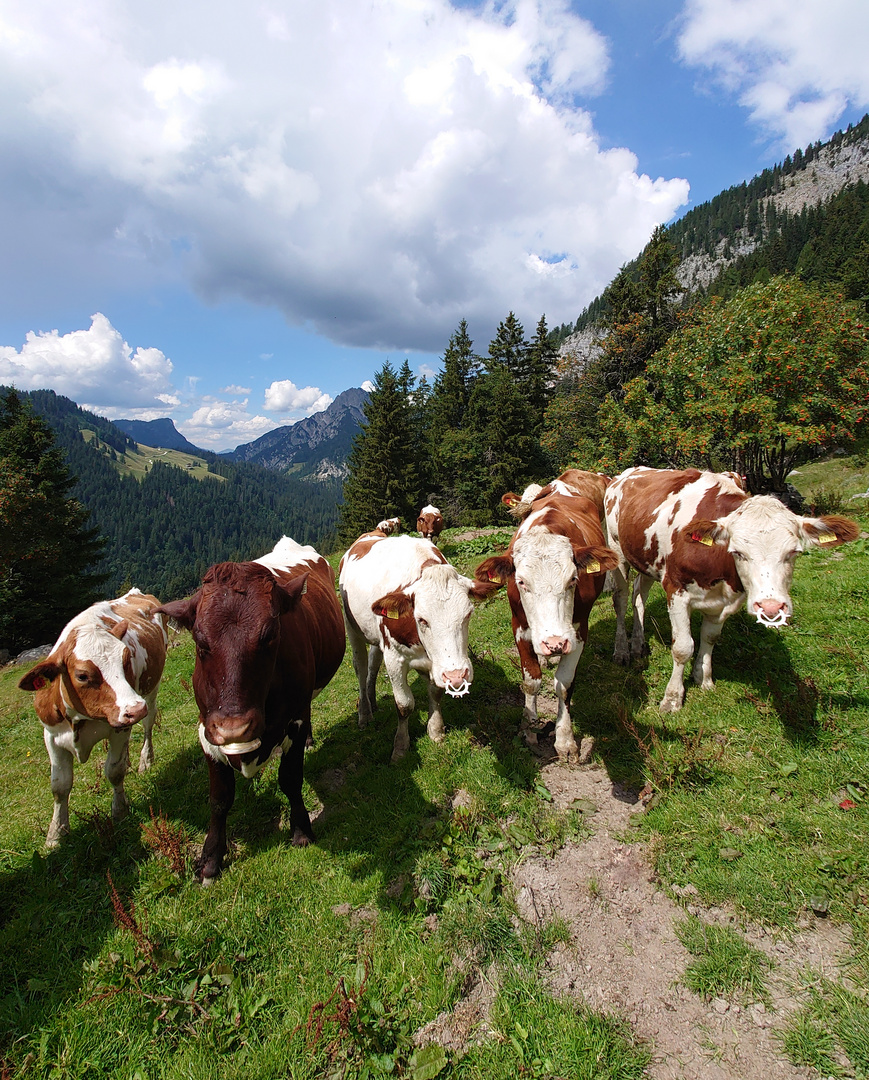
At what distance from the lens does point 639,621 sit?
275 inches

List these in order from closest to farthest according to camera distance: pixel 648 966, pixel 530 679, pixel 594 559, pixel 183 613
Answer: pixel 648 966
pixel 183 613
pixel 594 559
pixel 530 679

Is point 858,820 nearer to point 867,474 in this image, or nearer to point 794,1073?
point 794,1073

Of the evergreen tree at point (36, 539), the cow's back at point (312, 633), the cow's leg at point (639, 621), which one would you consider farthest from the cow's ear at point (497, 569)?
the evergreen tree at point (36, 539)

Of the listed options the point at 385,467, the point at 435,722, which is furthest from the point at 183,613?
Answer: the point at 385,467

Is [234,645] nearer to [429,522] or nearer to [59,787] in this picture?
[59,787]

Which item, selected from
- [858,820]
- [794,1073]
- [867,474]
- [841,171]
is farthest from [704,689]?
[841,171]

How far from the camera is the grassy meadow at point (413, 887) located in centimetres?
268

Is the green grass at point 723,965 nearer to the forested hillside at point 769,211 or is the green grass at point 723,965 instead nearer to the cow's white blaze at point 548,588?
the cow's white blaze at point 548,588

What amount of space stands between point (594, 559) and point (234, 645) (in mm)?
3397

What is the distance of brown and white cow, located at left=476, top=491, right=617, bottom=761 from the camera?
4281 mm

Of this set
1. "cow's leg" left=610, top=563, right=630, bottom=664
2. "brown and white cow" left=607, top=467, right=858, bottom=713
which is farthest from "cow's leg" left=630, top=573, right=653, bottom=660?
"cow's leg" left=610, top=563, right=630, bottom=664

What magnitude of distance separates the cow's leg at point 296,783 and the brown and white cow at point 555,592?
94.1 inches

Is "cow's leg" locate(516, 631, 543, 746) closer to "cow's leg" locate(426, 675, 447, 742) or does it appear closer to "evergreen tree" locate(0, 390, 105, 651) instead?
"cow's leg" locate(426, 675, 447, 742)

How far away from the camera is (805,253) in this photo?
274ft
